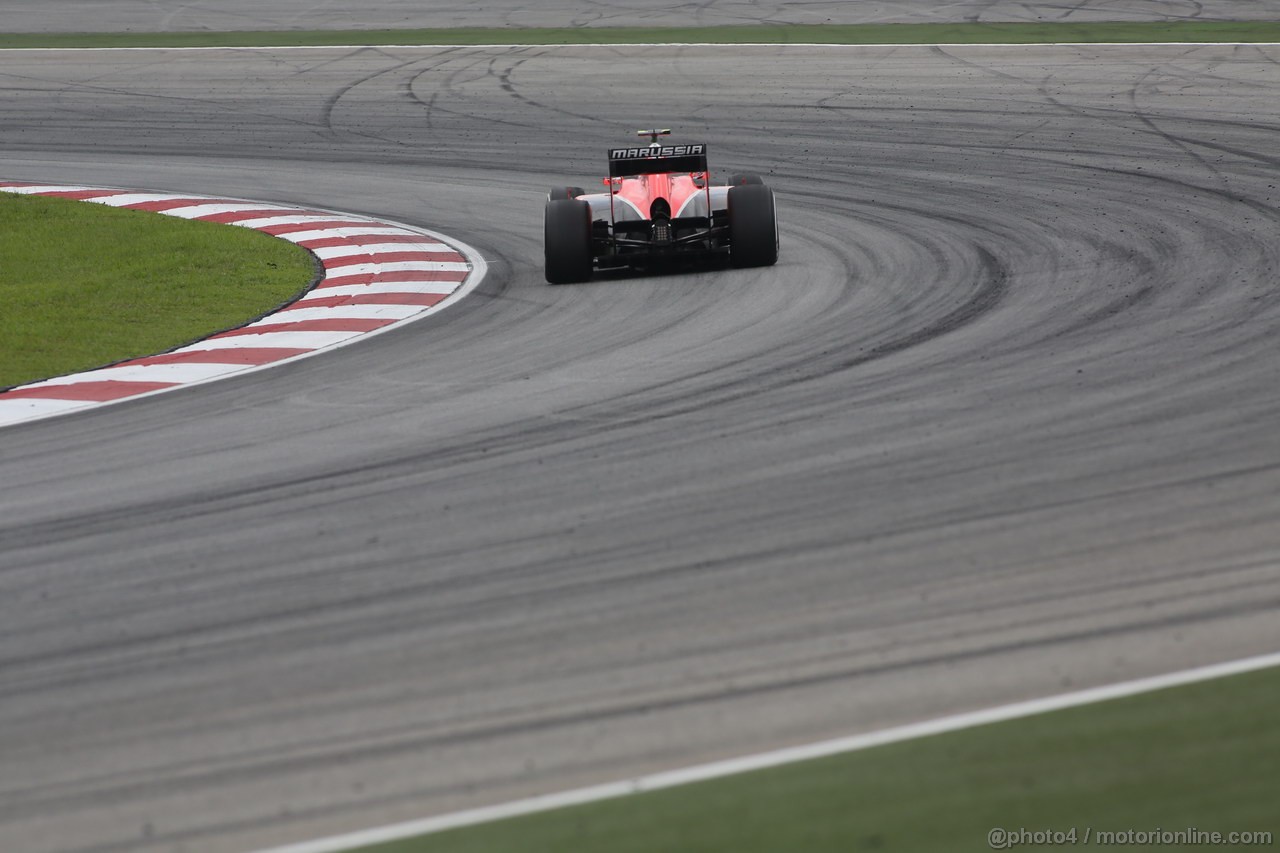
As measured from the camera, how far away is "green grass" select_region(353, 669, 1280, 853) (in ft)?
12.3

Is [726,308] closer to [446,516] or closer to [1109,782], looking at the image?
[446,516]

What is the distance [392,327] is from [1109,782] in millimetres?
7199

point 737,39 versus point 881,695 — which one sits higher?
point 737,39

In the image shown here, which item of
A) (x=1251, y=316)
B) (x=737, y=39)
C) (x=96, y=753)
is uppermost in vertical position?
(x=737, y=39)

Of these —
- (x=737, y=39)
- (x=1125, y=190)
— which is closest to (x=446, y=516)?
(x=1125, y=190)

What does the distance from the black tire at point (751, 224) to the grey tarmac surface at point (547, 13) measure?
47.4 ft

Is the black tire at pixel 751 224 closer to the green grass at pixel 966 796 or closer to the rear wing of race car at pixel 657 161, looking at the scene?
the rear wing of race car at pixel 657 161

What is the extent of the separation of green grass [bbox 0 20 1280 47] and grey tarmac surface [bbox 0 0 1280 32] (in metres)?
0.52

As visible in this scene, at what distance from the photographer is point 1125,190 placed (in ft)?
45.2

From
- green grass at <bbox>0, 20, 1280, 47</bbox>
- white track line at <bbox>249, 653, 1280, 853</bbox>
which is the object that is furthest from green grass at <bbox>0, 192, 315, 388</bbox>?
green grass at <bbox>0, 20, 1280, 47</bbox>

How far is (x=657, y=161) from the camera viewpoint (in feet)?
38.7

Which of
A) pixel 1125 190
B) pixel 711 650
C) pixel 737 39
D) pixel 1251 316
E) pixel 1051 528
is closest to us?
pixel 711 650

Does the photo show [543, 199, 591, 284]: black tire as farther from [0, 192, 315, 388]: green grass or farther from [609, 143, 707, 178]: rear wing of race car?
[0, 192, 315, 388]: green grass

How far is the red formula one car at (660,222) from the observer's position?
11.4 m
